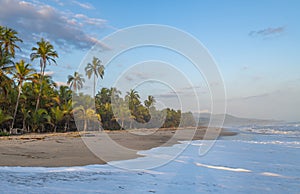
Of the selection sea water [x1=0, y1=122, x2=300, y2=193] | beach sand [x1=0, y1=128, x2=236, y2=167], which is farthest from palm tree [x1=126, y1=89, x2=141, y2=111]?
sea water [x1=0, y1=122, x2=300, y2=193]

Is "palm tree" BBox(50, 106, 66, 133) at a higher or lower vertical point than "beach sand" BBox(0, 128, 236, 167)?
higher

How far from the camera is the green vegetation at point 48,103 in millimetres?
25281

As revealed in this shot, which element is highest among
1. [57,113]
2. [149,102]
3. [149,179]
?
[149,102]

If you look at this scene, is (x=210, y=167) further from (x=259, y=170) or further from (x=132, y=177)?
(x=132, y=177)

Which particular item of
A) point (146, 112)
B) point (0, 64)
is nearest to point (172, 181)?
point (0, 64)

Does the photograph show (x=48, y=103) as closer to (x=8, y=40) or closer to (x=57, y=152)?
(x=8, y=40)

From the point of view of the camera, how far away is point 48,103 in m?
32.5

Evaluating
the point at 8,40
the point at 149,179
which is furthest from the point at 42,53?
the point at 149,179

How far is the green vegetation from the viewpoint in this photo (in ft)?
82.9

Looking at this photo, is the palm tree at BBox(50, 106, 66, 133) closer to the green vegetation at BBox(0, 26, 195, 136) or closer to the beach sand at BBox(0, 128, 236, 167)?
the green vegetation at BBox(0, 26, 195, 136)

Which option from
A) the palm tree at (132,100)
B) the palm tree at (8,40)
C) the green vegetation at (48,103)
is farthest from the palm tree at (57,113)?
the palm tree at (132,100)

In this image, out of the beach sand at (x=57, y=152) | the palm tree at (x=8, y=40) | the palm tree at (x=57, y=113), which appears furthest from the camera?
the palm tree at (x=57, y=113)

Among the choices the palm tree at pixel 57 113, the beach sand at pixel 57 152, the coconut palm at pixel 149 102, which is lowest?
the beach sand at pixel 57 152

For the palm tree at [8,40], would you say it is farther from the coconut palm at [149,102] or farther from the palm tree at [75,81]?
the coconut palm at [149,102]
